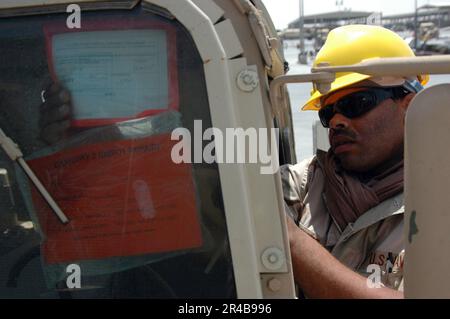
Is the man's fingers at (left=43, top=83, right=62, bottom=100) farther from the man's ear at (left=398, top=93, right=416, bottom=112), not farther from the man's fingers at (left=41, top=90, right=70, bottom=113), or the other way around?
the man's ear at (left=398, top=93, right=416, bottom=112)

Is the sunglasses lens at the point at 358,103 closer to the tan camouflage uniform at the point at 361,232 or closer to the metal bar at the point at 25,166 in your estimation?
the tan camouflage uniform at the point at 361,232

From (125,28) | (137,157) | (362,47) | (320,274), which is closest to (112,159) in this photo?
(137,157)

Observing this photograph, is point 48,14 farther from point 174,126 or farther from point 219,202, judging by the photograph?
point 219,202

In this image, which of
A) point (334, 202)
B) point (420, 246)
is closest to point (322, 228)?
point (334, 202)

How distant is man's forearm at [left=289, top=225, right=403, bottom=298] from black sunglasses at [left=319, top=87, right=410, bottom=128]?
0.58 m

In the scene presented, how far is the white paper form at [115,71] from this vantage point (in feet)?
4.16

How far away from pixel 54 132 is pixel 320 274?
2.75 feet

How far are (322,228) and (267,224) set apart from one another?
92 centimetres

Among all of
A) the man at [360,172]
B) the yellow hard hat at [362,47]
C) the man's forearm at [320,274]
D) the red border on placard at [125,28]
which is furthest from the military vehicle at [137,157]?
the yellow hard hat at [362,47]

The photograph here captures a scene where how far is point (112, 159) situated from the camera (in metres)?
1.29

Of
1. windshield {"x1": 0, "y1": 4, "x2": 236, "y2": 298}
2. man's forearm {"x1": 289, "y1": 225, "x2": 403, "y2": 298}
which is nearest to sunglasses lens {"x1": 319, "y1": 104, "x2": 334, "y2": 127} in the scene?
man's forearm {"x1": 289, "y1": 225, "x2": 403, "y2": 298}

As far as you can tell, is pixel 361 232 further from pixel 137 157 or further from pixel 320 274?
pixel 137 157

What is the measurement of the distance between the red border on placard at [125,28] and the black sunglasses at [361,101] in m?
1.00

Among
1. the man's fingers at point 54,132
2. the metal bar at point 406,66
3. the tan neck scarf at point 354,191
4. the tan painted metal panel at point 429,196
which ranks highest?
the metal bar at point 406,66
